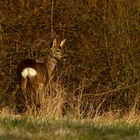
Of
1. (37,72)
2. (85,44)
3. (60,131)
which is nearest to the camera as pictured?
(60,131)

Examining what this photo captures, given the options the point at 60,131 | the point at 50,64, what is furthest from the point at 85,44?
the point at 60,131

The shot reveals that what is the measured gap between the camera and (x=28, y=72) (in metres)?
15.0

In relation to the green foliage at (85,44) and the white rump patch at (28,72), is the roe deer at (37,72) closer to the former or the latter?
the white rump patch at (28,72)

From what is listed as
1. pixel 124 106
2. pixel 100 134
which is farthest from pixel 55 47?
pixel 100 134

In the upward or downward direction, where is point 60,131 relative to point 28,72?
upward

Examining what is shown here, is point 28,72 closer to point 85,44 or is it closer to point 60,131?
point 85,44

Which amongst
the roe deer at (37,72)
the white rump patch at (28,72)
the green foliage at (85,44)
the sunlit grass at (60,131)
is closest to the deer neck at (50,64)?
the roe deer at (37,72)

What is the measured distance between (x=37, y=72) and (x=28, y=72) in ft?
1.25

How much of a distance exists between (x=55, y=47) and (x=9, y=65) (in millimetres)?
1618

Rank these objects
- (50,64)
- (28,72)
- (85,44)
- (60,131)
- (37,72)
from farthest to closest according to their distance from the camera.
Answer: (85,44) → (50,64) → (37,72) → (28,72) → (60,131)

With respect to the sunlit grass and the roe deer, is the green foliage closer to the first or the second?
the roe deer

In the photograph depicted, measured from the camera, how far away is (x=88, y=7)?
55.0 feet

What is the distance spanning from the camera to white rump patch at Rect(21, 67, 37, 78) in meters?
14.9

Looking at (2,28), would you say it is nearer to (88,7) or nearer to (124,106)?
(88,7)
